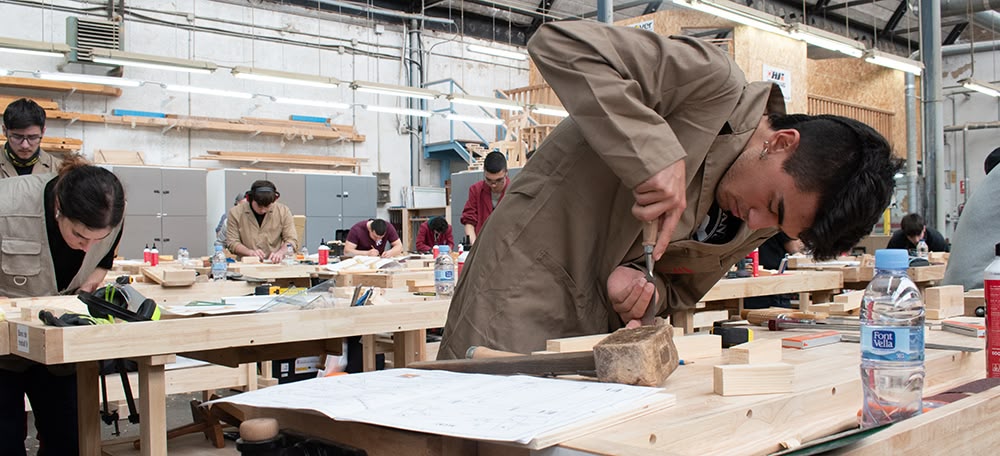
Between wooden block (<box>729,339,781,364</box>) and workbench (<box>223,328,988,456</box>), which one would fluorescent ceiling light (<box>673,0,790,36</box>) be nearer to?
wooden block (<box>729,339,781,364</box>)

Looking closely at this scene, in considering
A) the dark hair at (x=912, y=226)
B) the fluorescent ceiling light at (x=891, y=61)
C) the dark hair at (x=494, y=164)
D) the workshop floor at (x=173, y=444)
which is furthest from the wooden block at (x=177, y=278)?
the fluorescent ceiling light at (x=891, y=61)

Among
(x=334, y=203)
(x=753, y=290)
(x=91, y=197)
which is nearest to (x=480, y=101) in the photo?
(x=334, y=203)

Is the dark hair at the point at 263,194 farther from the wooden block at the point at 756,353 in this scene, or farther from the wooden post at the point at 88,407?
the wooden block at the point at 756,353

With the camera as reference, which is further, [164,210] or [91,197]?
[164,210]

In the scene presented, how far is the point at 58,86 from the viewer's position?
9625mm

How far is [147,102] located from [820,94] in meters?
9.25

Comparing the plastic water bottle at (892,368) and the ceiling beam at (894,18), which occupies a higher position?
the ceiling beam at (894,18)

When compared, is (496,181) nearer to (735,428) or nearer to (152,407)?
(152,407)

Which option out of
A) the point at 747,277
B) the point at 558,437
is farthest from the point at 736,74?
the point at 747,277

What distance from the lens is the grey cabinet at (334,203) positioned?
11227mm

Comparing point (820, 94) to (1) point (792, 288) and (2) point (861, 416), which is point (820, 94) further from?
(2) point (861, 416)

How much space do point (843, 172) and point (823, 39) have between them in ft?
22.7

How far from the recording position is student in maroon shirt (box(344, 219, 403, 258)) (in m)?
7.38

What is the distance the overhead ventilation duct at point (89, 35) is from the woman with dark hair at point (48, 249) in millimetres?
6974
